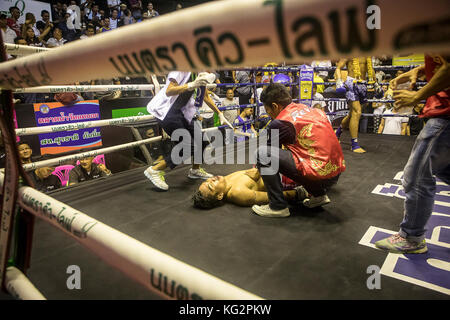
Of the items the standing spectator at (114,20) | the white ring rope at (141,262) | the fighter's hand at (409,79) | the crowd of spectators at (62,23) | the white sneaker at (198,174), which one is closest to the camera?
the white ring rope at (141,262)

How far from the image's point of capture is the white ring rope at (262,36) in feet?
0.90

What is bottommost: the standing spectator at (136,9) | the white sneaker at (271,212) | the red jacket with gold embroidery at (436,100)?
the white sneaker at (271,212)

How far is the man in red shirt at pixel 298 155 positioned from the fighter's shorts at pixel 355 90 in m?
2.23

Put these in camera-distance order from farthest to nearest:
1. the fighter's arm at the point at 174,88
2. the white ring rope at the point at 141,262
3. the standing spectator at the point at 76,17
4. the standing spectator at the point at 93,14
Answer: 1. the standing spectator at the point at 93,14
2. the standing spectator at the point at 76,17
3. the fighter's arm at the point at 174,88
4. the white ring rope at the point at 141,262

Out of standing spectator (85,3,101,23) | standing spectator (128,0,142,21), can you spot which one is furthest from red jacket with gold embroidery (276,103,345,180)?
standing spectator (128,0,142,21)

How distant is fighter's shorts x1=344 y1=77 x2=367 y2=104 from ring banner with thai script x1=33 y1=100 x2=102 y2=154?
383 cm

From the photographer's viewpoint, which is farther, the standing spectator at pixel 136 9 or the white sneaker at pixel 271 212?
the standing spectator at pixel 136 9

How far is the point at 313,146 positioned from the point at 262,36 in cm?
176

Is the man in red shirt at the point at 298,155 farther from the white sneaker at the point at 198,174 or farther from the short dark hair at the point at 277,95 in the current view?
the white sneaker at the point at 198,174

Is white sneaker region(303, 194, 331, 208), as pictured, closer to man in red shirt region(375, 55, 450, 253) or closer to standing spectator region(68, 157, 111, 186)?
man in red shirt region(375, 55, 450, 253)

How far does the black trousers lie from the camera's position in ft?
6.57

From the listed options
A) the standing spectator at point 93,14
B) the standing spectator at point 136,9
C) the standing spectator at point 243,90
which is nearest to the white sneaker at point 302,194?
the standing spectator at point 243,90

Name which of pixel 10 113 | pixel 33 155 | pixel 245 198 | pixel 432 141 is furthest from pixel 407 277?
pixel 33 155

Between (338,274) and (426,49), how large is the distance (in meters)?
1.29
